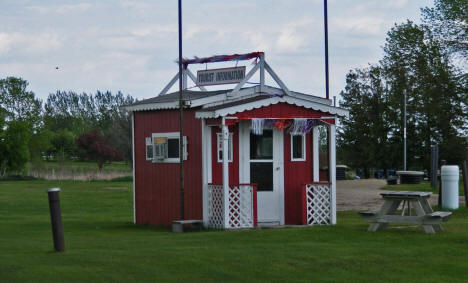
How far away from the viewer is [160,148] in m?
20.0

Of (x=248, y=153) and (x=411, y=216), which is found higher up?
(x=248, y=153)

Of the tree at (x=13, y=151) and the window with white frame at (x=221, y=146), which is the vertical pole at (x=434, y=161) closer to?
the window with white frame at (x=221, y=146)

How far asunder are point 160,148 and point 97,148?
220 feet

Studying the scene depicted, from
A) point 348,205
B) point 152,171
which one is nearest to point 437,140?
point 348,205

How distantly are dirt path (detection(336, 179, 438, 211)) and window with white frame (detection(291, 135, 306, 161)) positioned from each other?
266 inches

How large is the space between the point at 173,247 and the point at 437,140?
49.0m

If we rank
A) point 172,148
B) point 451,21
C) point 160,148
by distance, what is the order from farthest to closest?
1. point 451,21
2. point 160,148
3. point 172,148

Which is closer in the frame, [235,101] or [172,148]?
[235,101]

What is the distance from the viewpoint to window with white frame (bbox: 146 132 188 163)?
1962 cm

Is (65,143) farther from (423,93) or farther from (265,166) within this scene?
(265,166)

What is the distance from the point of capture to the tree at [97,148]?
8631 cm

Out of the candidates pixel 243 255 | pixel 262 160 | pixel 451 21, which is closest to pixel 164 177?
pixel 262 160

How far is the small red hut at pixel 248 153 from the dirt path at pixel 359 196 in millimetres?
6767

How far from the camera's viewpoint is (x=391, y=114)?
62.9 m
